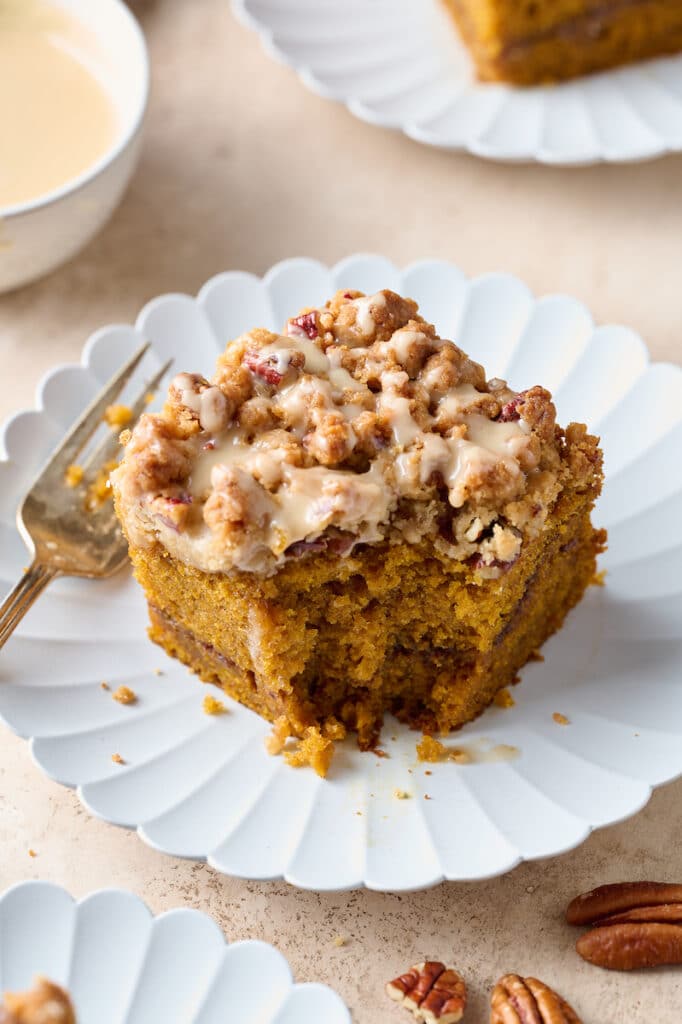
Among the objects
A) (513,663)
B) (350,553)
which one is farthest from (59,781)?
(513,663)

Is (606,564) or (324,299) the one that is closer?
(606,564)

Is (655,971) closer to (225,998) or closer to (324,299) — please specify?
(225,998)

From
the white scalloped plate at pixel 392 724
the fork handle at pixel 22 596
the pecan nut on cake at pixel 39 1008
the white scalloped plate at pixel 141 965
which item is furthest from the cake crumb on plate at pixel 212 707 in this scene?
the pecan nut on cake at pixel 39 1008

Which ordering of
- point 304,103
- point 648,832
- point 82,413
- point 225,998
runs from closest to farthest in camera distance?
1. point 225,998
2. point 648,832
3. point 82,413
4. point 304,103

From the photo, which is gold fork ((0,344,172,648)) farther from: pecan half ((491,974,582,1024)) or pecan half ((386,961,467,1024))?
pecan half ((491,974,582,1024))

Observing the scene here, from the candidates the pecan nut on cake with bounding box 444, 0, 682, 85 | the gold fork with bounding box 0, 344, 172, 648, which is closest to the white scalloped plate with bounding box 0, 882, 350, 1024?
the gold fork with bounding box 0, 344, 172, 648
